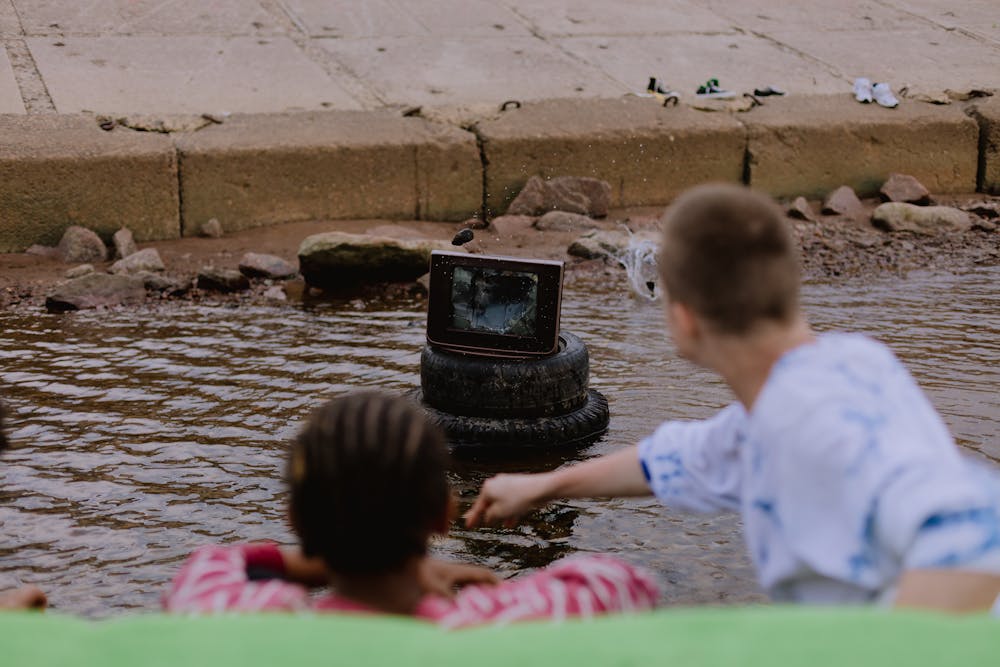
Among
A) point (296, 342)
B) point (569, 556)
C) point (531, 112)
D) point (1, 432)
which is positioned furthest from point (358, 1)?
point (1, 432)

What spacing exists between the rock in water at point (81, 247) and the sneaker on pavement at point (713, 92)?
4.04m

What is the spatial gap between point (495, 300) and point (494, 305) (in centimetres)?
2

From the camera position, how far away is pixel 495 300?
542 cm

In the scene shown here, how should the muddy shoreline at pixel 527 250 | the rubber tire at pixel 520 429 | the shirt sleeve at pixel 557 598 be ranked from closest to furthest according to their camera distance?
the shirt sleeve at pixel 557 598 < the rubber tire at pixel 520 429 < the muddy shoreline at pixel 527 250

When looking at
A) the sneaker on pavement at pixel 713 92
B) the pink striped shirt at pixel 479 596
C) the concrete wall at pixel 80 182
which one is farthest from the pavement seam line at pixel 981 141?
the pink striped shirt at pixel 479 596

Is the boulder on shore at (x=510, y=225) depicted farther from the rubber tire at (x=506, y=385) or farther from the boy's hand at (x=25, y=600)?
the boy's hand at (x=25, y=600)

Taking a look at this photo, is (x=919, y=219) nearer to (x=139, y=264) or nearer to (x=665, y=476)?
(x=139, y=264)

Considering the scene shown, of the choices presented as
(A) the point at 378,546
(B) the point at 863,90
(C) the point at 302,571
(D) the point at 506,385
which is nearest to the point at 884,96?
(B) the point at 863,90

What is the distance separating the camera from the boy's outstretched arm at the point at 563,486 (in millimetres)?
2422

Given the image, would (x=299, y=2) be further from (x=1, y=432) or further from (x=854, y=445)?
(x=854, y=445)

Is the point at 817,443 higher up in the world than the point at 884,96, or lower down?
higher up

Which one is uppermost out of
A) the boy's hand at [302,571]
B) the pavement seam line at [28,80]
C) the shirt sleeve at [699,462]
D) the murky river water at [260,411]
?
the shirt sleeve at [699,462]

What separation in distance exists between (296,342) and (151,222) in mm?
1919

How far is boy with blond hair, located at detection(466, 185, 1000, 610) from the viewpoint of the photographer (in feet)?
5.69
